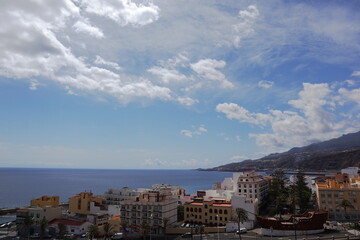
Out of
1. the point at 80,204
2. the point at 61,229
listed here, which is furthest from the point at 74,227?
the point at 80,204

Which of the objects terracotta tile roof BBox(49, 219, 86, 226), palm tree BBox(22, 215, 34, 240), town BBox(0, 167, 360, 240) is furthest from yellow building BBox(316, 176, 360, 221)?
palm tree BBox(22, 215, 34, 240)

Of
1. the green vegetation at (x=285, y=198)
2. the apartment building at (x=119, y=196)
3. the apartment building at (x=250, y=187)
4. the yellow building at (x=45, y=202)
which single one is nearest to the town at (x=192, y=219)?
the yellow building at (x=45, y=202)

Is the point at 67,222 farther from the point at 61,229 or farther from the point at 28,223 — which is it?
the point at 28,223

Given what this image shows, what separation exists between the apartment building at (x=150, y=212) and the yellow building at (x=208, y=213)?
22.1 ft

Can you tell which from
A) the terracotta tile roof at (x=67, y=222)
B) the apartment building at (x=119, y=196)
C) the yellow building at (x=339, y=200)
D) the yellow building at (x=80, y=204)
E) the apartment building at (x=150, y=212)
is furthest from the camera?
the apartment building at (x=119, y=196)

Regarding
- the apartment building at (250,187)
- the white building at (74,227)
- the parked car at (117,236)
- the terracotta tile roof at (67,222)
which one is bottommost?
the parked car at (117,236)

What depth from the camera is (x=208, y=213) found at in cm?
9112

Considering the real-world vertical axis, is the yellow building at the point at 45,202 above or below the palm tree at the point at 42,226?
above

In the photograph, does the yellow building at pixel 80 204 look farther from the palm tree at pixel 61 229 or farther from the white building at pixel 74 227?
the palm tree at pixel 61 229

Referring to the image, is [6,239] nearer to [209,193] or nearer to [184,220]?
[184,220]

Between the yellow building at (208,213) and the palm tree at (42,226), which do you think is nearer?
the palm tree at (42,226)

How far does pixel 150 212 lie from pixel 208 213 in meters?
17.3

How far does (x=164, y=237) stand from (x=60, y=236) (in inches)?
1052

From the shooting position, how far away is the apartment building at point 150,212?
83.9 m
